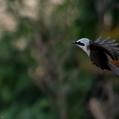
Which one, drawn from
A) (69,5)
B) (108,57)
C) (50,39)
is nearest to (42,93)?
(50,39)

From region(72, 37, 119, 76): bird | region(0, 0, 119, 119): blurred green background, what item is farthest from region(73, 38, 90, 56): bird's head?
region(0, 0, 119, 119): blurred green background

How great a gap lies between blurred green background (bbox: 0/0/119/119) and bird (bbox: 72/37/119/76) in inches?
98.2

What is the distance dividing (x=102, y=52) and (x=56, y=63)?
8.82ft

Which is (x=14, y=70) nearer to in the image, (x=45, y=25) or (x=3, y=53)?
(x=3, y=53)

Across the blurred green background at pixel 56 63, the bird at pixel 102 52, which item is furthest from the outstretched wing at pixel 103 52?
the blurred green background at pixel 56 63

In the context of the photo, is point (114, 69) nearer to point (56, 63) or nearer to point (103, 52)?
point (103, 52)

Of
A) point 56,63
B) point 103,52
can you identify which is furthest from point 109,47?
point 56,63

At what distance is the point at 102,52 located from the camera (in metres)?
0.92

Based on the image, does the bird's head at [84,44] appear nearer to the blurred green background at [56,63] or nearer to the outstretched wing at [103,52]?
the outstretched wing at [103,52]

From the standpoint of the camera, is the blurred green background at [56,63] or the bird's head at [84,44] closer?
the bird's head at [84,44]

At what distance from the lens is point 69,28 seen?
3283 millimetres

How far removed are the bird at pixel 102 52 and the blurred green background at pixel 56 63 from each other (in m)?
2.49

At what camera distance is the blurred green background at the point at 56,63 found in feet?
11.8

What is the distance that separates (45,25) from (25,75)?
0.39m
